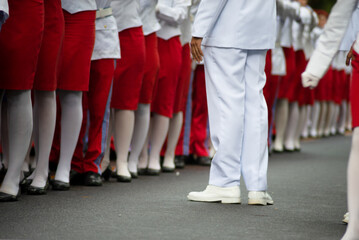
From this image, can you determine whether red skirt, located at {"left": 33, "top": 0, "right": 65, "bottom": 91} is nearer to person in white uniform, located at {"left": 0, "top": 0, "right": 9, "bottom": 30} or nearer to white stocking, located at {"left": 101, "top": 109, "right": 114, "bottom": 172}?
person in white uniform, located at {"left": 0, "top": 0, "right": 9, "bottom": 30}

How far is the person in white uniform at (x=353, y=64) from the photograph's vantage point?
11.7 feet

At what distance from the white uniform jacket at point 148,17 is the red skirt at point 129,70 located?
0.91ft

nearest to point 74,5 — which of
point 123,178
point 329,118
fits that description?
point 123,178

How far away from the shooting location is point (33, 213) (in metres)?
4.45

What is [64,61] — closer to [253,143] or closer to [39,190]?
[39,190]

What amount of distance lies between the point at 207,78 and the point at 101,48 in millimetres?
1177

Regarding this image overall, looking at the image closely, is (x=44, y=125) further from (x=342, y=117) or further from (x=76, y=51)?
(x=342, y=117)

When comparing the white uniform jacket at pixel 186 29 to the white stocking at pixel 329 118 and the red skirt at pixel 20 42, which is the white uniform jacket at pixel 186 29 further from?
the white stocking at pixel 329 118

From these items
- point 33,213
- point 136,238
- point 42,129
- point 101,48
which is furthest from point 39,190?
point 136,238

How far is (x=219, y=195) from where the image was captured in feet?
16.9

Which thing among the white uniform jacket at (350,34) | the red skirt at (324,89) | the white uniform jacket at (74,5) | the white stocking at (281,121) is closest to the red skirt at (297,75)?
the white stocking at (281,121)

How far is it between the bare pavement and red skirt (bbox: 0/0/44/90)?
0.76 metres

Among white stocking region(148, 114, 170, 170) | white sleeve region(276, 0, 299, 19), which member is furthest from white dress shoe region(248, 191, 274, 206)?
white sleeve region(276, 0, 299, 19)

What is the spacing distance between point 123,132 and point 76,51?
1.08 meters
